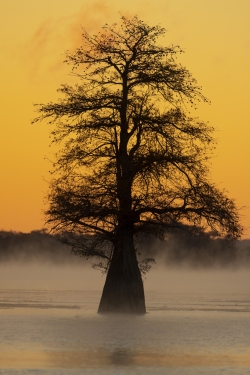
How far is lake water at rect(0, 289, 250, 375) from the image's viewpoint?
2800 cm

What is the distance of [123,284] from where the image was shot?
4994 cm

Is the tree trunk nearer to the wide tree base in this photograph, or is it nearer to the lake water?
the wide tree base

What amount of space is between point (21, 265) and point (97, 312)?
403 ft

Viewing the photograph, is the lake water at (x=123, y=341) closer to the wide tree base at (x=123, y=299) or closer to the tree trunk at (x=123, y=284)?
the wide tree base at (x=123, y=299)

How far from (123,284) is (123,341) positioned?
576 inches

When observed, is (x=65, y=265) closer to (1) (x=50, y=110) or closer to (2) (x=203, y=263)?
(2) (x=203, y=263)

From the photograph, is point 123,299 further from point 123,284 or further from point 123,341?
point 123,341

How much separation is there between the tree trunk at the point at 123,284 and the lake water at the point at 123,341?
85 centimetres

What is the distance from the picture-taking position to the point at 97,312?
50688 millimetres

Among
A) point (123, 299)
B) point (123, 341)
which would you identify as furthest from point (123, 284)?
point (123, 341)

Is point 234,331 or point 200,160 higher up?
point 200,160

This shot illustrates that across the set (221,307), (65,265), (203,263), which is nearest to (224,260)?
(203,263)

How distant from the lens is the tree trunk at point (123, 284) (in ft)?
164

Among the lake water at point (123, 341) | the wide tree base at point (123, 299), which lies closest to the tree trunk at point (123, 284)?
the wide tree base at point (123, 299)
